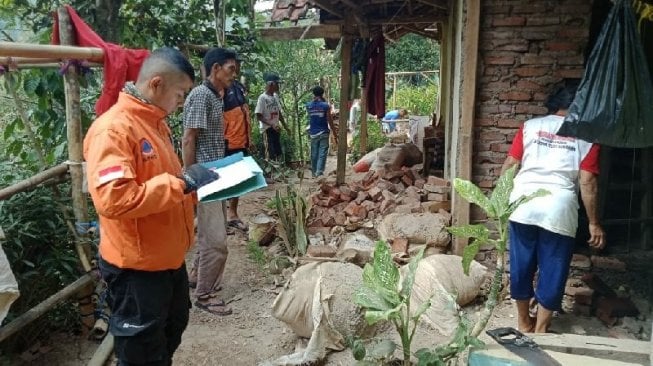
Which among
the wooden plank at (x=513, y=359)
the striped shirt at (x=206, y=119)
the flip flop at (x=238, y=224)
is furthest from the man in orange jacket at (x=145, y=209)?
the flip flop at (x=238, y=224)

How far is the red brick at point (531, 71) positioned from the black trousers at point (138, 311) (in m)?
2.99

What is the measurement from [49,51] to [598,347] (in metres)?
2.69

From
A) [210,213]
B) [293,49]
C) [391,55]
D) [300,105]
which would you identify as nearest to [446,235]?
[210,213]

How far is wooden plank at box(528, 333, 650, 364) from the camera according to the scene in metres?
1.91

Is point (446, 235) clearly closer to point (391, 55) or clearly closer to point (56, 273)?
point (56, 273)

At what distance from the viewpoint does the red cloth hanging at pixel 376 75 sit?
7.65 meters

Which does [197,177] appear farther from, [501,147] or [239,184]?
[501,147]

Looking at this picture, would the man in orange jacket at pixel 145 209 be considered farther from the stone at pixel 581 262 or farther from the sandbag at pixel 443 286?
the stone at pixel 581 262

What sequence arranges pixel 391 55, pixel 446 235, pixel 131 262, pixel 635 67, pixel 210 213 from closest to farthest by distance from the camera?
pixel 131 262 < pixel 635 67 < pixel 210 213 < pixel 446 235 < pixel 391 55

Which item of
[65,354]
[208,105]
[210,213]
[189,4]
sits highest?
[189,4]

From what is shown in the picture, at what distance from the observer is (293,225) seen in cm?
492

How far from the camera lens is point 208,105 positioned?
3.70 m

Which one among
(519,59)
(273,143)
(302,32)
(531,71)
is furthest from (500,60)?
(273,143)

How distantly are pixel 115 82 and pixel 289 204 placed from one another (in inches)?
98.6
